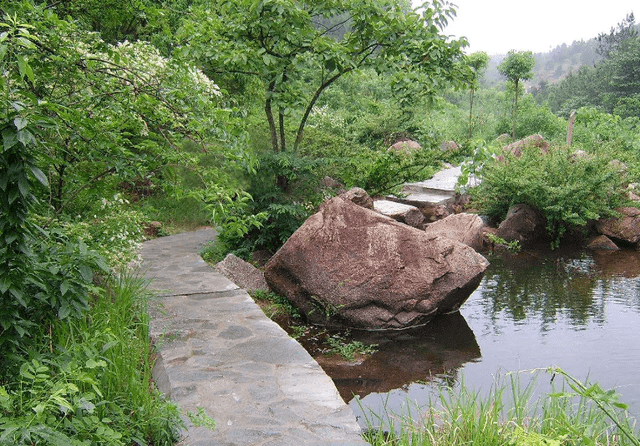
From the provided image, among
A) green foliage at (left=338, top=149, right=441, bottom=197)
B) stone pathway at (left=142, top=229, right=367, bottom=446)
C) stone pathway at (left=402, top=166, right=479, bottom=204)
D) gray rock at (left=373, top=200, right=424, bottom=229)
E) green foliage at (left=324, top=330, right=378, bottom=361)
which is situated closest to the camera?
A: stone pathway at (left=142, top=229, right=367, bottom=446)

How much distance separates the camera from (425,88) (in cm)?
723

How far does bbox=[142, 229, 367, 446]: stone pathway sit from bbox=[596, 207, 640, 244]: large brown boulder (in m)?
7.56

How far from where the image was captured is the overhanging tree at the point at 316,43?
6.66 m

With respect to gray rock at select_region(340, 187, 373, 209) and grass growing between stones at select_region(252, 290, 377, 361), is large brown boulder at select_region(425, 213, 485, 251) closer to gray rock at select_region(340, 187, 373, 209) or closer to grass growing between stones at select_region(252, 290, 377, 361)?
gray rock at select_region(340, 187, 373, 209)

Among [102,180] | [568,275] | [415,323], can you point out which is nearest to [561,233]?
[568,275]

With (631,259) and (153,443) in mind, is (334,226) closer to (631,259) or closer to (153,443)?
(153,443)

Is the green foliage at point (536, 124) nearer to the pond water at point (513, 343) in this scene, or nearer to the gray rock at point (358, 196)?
the pond water at point (513, 343)

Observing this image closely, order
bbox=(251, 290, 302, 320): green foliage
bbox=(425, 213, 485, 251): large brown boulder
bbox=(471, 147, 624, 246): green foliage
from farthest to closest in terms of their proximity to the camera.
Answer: bbox=(471, 147, 624, 246): green foliage < bbox=(425, 213, 485, 251): large brown boulder < bbox=(251, 290, 302, 320): green foliage

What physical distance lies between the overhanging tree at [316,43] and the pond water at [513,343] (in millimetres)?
2928

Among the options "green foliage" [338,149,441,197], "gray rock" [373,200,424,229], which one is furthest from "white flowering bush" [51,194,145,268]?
"gray rock" [373,200,424,229]

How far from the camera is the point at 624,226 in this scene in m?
10.1

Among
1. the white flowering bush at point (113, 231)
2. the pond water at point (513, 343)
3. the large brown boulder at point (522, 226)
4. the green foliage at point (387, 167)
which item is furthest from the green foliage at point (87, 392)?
the large brown boulder at point (522, 226)

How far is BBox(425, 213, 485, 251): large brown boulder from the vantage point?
941cm

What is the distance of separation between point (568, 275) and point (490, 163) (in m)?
4.02
